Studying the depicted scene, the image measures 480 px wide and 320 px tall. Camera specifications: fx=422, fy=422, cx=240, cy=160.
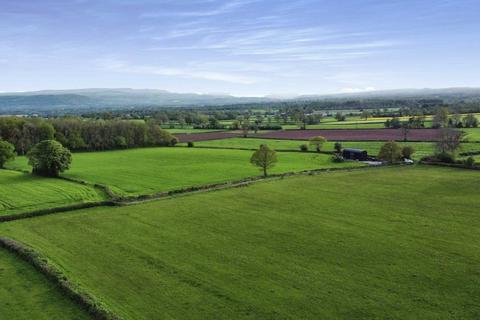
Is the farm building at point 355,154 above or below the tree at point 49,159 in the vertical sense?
below

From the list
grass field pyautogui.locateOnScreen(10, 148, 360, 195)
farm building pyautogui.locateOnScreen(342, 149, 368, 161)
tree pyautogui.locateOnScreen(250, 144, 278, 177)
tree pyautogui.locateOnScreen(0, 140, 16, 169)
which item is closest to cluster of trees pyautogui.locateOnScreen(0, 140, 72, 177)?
grass field pyautogui.locateOnScreen(10, 148, 360, 195)

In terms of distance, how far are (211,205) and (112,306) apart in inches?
1060

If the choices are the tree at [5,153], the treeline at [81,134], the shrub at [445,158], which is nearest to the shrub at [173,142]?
the treeline at [81,134]

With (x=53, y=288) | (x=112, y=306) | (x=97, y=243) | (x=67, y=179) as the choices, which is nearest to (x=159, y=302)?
(x=112, y=306)

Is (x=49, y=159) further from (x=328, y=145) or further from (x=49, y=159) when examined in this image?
(x=328, y=145)

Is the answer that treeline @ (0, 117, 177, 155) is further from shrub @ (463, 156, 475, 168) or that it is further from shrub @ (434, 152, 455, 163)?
shrub @ (463, 156, 475, 168)

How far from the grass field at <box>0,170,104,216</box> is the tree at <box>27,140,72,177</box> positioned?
2.83 metres

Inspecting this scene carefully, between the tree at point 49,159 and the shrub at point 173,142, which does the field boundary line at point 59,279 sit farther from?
the shrub at point 173,142

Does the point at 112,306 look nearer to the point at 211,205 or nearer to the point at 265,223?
the point at 265,223

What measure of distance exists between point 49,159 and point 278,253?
5354cm

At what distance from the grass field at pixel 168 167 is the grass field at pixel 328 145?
38.9 ft

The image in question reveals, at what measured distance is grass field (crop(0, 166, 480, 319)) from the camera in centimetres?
2656

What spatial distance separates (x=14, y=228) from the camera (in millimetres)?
44531

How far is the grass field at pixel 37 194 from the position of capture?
52406 millimetres
